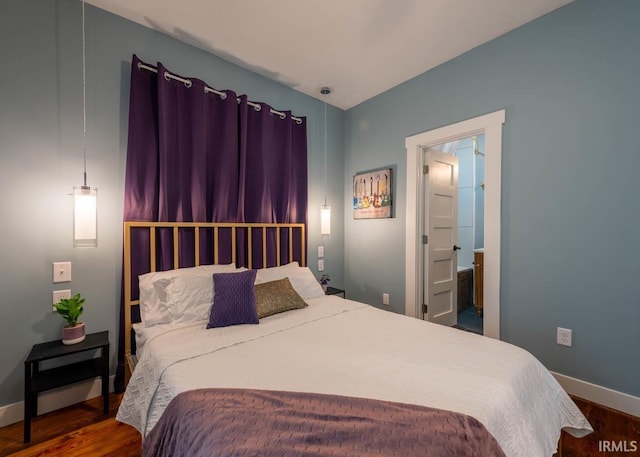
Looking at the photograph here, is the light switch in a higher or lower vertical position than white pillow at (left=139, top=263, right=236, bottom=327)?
higher

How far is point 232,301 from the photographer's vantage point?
1.83m

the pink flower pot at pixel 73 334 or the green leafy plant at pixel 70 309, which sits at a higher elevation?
the green leafy plant at pixel 70 309

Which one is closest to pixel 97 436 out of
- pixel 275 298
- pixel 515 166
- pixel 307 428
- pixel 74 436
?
pixel 74 436

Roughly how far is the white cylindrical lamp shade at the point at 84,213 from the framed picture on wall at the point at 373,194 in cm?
253

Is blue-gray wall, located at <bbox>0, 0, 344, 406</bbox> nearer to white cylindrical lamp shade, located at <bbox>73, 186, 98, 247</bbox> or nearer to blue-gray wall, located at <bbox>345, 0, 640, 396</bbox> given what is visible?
white cylindrical lamp shade, located at <bbox>73, 186, 98, 247</bbox>

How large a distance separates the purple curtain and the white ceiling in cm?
36

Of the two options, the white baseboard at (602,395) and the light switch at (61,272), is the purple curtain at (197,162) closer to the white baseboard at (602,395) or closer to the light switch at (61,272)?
the light switch at (61,272)

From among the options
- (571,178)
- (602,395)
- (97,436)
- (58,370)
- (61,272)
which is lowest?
(97,436)

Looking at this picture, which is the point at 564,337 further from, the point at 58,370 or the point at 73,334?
the point at 58,370

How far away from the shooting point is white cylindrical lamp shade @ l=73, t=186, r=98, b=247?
177 centimetres

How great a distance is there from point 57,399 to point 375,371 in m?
2.11

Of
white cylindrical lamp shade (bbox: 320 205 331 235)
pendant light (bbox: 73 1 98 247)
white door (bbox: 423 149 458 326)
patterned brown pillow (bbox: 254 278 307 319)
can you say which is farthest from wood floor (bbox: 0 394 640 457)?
white cylindrical lamp shade (bbox: 320 205 331 235)

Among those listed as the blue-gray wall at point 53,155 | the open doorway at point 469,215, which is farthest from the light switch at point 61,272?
the open doorway at point 469,215

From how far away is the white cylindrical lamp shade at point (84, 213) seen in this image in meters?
1.77
